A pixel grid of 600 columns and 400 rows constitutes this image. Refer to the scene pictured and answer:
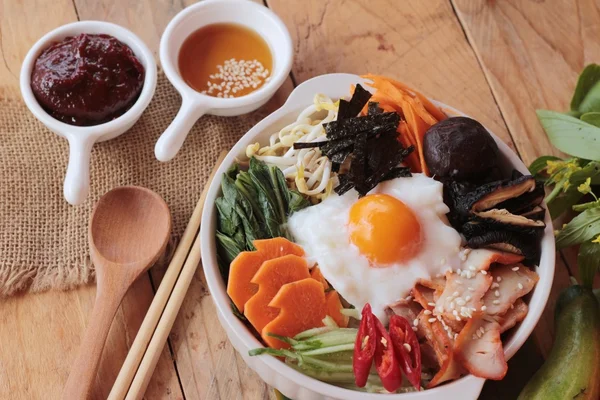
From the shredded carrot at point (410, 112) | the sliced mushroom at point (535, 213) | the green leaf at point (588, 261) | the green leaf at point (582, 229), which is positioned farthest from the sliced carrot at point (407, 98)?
the green leaf at point (588, 261)

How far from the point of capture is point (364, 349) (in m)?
2.19

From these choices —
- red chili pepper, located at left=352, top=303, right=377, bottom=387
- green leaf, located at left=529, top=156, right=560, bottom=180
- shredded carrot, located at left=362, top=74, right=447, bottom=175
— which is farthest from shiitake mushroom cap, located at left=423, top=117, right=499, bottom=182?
red chili pepper, located at left=352, top=303, right=377, bottom=387

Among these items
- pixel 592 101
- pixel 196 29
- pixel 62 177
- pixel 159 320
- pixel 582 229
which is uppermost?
pixel 592 101

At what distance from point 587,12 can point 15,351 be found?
9.86 feet

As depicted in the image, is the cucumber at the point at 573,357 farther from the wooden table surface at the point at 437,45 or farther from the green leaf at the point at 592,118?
the green leaf at the point at 592,118

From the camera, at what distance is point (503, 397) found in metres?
2.66

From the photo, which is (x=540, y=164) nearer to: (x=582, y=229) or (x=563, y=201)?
(x=563, y=201)

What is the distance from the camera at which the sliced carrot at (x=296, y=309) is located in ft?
7.51

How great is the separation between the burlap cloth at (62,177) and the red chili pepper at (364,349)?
101 centimetres

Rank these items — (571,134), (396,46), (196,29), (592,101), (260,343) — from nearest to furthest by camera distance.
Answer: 1. (260,343)
2. (571,134)
3. (592,101)
4. (196,29)
5. (396,46)

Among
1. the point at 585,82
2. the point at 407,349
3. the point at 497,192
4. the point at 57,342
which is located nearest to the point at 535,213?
the point at 497,192

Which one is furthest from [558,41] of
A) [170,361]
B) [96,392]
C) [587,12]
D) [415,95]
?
[96,392]

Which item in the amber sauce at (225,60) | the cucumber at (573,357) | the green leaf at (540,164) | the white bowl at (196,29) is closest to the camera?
the cucumber at (573,357)

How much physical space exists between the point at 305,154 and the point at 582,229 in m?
1.11
